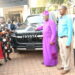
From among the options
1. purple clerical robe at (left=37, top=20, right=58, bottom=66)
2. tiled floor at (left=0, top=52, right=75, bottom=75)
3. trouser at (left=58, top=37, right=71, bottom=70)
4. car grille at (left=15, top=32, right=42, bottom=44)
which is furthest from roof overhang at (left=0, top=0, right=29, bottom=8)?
trouser at (left=58, top=37, right=71, bottom=70)

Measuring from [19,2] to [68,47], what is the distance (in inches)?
654

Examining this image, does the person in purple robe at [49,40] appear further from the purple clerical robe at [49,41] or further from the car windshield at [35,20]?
the car windshield at [35,20]

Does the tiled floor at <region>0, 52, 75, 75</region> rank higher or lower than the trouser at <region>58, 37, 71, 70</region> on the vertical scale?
lower

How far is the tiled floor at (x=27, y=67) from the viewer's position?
6910mm

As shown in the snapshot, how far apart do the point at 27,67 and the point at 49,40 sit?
3.57 feet

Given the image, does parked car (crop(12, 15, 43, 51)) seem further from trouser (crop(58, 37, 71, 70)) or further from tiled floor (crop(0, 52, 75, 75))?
trouser (crop(58, 37, 71, 70))

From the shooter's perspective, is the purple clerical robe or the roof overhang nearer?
the purple clerical robe

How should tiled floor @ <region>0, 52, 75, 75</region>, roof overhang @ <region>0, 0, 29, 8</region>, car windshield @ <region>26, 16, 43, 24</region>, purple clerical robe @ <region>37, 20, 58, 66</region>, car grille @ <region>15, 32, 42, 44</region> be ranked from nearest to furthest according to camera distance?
tiled floor @ <region>0, 52, 75, 75</region> → purple clerical robe @ <region>37, 20, 58, 66</region> → car grille @ <region>15, 32, 42, 44</region> → car windshield @ <region>26, 16, 43, 24</region> → roof overhang @ <region>0, 0, 29, 8</region>

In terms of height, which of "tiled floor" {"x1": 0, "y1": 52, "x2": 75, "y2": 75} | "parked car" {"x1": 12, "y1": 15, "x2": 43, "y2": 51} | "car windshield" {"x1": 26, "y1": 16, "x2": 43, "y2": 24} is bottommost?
"tiled floor" {"x1": 0, "y1": 52, "x2": 75, "y2": 75}

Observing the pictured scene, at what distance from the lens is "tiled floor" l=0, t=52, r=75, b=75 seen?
691 centimetres

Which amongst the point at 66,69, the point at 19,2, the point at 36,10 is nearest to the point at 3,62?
the point at 66,69

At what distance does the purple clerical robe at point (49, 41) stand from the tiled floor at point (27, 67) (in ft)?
0.95

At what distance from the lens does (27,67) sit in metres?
7.60

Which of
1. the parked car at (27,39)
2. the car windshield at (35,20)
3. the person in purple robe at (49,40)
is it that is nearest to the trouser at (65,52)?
the person in purple robe at (49,40)
